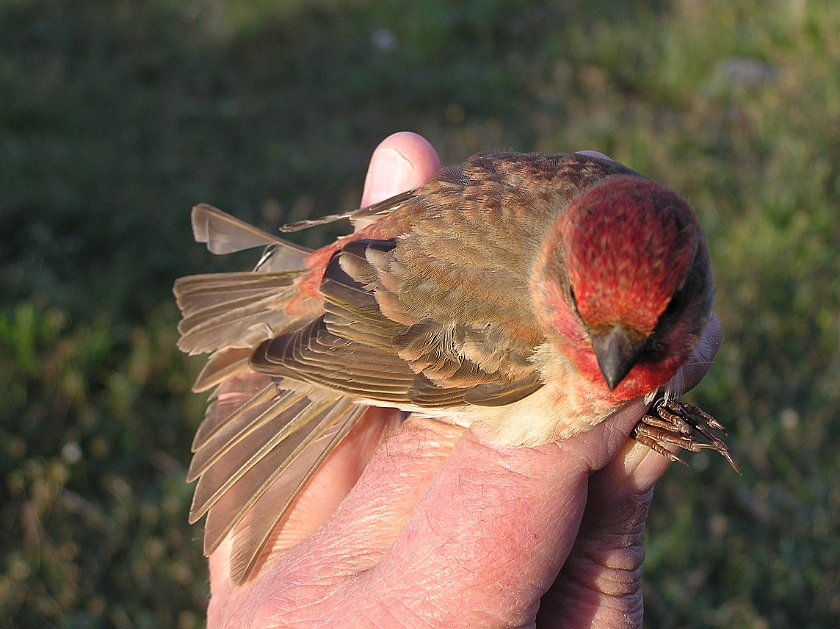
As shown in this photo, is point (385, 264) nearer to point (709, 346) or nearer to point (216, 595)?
point (709, 346)

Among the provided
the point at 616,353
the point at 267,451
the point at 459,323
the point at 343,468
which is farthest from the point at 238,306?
the point at 616,353

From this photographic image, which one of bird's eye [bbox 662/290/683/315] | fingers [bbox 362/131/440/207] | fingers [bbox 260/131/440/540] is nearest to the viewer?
bird's eye [bbox 662/290/683/315]

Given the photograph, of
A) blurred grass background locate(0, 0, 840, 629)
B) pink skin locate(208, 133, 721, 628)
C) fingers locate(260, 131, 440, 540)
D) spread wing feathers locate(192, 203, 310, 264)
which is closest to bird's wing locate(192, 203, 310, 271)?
spread wing feathers locate(192, 203, 310, 264)

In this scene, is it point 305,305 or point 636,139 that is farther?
point 636,139

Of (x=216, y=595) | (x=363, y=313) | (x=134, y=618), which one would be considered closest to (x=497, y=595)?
(x=363, y=313)

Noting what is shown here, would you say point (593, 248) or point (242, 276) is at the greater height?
point (593, 248)

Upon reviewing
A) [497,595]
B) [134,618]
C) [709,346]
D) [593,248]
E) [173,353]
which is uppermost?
[593,248]

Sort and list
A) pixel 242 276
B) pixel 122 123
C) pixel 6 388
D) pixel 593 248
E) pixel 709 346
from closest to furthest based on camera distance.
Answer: pixel 593 248, pixel 709 346, pixel 242 276, pixel 6 388, pixel 122 123

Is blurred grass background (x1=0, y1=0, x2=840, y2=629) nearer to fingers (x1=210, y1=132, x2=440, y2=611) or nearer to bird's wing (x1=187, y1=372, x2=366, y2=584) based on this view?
fingers (x1=210, y1=132, x2=440, y2=611)
